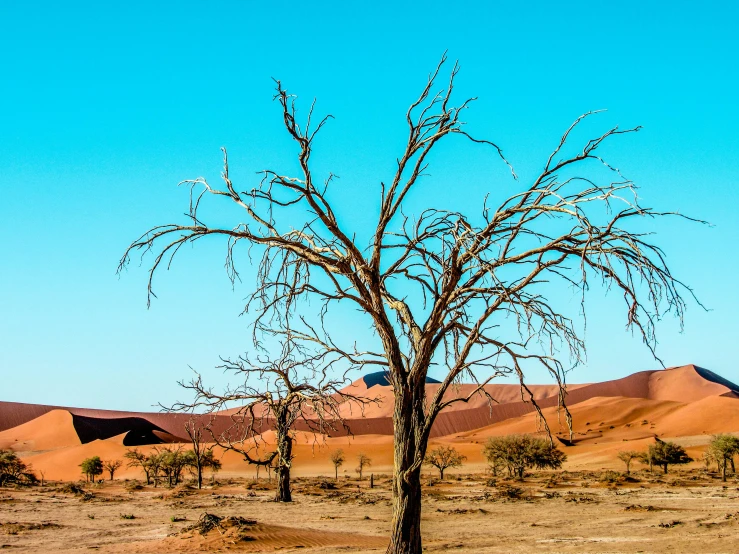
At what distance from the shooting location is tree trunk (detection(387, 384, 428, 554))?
7.24 metres

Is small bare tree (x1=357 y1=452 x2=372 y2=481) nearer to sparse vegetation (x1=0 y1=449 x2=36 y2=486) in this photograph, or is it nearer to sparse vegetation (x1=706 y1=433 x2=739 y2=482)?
sparse vegetation (x1=706 y1=433 x2=739 y2=482)

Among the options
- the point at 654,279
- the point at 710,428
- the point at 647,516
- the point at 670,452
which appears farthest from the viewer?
the point at 710,428

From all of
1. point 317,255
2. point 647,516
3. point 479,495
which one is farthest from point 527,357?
point 479,495

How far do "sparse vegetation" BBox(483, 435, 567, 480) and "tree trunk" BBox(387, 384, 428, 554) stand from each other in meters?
36.9

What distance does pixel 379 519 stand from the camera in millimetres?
19969

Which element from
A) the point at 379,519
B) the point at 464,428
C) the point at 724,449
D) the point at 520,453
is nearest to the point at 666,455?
the point at 724,449

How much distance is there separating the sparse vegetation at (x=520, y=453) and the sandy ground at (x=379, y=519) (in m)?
8.90

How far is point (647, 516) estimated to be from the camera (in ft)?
59.5

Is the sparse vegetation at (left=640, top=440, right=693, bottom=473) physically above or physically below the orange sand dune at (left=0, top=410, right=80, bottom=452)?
below

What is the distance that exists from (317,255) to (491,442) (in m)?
40.2

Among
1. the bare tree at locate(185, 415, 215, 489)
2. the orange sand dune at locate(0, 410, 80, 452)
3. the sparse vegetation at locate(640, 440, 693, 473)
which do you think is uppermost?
the orange sand dune at locate(0, 410, 80, 452)

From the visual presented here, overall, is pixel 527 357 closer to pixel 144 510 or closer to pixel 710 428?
pixel 144 510

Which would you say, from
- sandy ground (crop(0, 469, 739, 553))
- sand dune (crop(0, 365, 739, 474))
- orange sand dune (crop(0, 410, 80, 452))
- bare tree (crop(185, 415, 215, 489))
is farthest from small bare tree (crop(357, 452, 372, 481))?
orange sand dune (crop(0, 410, 80, 452))

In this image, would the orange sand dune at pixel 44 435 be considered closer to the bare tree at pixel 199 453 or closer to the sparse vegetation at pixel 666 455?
the bare tree at pixel 199 453
